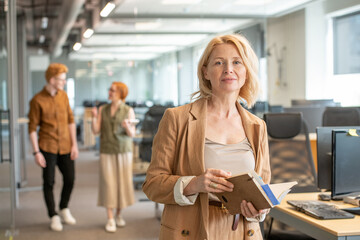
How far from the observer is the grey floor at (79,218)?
565cm

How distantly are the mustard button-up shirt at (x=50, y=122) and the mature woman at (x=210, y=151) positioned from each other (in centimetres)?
378

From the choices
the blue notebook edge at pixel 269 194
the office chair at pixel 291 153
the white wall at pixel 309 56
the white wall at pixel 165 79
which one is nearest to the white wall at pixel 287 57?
the white wall at pixel 309 56

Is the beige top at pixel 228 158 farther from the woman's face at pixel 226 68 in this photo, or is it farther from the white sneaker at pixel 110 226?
the white sneaker at pixel 110 226

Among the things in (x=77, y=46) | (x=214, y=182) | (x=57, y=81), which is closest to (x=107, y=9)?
(x=77, y=46)

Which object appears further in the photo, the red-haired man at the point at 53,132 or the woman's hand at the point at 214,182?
the red-haired man at the point at 53,132

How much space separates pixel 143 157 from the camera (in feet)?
26.0

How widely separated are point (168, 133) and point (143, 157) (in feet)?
18.9

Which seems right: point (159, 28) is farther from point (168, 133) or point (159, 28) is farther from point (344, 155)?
point (168, 133)

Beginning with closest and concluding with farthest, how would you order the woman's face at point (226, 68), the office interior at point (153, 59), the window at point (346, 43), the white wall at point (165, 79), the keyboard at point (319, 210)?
1. the woman's face at point (226, 68)
2. the keyboard at point (319, 210)
3. the office interior at point (153, 59)
4. the white wall at point (165, 79)
5. the window at point (346, 43)

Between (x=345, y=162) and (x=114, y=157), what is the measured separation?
3.42 metres

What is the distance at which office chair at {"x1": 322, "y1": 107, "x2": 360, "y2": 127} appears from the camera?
17.3ft

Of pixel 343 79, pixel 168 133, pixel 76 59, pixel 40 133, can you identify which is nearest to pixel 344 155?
pixel 168 133

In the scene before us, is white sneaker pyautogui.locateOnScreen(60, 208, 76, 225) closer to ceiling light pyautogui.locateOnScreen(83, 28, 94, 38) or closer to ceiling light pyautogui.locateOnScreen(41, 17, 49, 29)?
ceiling light pyautogui.locateOnScreen(83, 28, 94, 38)

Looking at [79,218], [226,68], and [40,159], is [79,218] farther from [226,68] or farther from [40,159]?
[226,68]
